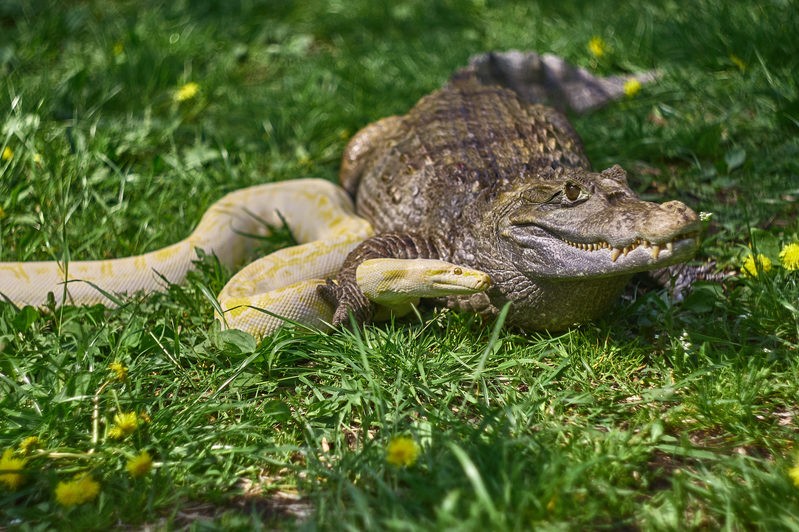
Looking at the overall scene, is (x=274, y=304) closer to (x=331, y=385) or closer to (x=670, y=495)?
(x=331, y=385)

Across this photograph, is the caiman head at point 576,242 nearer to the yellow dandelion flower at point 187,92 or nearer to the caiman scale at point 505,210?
the caiman scale at point 505,210

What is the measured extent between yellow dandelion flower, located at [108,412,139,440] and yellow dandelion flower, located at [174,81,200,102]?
12.3 ft

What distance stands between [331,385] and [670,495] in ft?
5.10

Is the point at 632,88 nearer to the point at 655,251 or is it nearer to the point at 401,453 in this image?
the point at 655,251

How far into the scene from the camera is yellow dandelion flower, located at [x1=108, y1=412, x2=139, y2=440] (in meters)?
3.25

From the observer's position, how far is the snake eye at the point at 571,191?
372 centimetres

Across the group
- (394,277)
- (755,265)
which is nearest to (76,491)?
(394,277)

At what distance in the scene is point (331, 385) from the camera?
3.67m

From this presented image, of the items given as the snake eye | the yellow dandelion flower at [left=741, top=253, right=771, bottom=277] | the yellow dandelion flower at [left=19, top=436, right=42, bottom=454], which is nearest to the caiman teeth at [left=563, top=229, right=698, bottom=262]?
the snake eye

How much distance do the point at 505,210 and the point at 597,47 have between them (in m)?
3.33

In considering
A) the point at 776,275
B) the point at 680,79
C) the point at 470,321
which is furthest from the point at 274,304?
the point at 680,79

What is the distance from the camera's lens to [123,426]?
10.6 feet

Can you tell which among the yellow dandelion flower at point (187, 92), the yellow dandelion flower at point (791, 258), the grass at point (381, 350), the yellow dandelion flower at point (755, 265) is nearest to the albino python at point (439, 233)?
the grass at point (381, 350)

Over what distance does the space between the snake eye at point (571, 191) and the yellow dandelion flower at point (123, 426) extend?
7.10 feet
